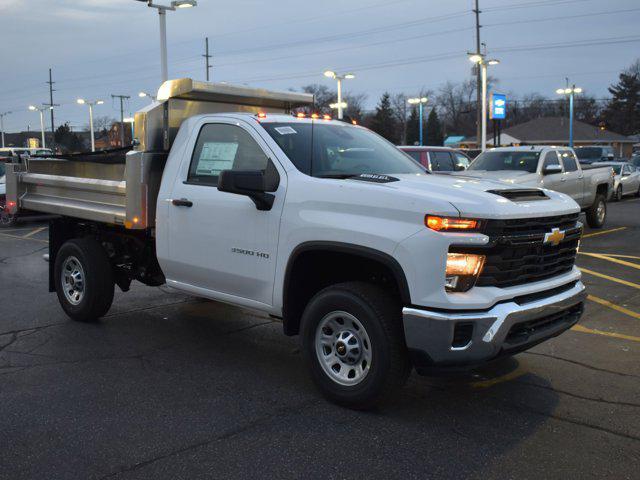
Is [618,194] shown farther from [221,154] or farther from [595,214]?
[221,154]

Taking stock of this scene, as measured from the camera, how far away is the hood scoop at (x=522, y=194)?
4.39 m

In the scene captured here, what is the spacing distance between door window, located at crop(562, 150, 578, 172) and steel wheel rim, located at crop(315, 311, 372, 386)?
11.7 m

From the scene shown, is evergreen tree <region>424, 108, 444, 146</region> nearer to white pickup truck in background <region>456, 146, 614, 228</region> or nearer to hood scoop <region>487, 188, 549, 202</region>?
white pickup truck in background <region>456, 146, 614, 228</region>

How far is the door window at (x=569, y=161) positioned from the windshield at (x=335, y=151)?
33.7 ft

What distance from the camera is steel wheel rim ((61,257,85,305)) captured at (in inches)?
274

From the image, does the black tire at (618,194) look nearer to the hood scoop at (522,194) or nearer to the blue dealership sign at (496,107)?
the blue dealership sign at (496,107)

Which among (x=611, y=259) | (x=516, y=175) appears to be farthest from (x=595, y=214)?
(x=611, y=259)

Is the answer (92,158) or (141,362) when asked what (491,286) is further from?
(92,158)

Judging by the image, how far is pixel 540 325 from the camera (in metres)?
4.39

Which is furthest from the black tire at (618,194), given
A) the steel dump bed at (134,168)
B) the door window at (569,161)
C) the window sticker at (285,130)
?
the window sticker at (285,130)

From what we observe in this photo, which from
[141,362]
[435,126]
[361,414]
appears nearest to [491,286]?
[361,414]

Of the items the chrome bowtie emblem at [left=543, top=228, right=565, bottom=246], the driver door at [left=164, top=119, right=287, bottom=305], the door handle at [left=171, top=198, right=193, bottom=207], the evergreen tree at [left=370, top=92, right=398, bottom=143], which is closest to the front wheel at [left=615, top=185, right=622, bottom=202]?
the chrome bowtie emblem at [left=543, top=228, right=565, bottom=246]

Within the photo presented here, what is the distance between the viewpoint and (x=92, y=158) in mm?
6949

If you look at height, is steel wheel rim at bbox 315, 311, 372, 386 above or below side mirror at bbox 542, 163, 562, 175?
below
